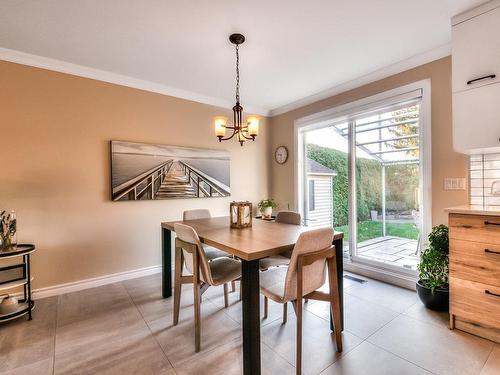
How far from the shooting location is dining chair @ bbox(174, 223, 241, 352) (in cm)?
173

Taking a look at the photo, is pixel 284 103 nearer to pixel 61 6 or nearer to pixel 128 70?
pixel 128 70

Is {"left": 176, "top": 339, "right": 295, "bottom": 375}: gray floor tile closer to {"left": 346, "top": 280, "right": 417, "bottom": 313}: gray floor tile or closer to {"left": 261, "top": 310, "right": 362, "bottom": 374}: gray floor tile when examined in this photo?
{"left": 261, "top": 310, "right": 362, "bottom": 374}: gray floor tile

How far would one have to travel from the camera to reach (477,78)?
75.7 inches

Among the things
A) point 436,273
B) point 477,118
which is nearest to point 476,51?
point 477,118

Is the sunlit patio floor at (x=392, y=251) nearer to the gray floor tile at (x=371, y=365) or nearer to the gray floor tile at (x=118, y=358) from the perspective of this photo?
the gray floor tile at (x=371, y=365)

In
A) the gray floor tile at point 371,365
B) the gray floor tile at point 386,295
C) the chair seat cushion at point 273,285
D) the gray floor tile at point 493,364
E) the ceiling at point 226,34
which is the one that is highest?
the ceiling at point 226,34

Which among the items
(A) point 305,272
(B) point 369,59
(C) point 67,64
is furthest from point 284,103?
(A) point 305,272

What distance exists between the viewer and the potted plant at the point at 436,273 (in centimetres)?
221

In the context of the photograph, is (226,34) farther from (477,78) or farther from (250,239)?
(477,78)

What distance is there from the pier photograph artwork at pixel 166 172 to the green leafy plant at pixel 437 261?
2586mm

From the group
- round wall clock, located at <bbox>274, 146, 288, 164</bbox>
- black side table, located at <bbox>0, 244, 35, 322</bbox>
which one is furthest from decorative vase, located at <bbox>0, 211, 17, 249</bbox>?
round wall clock, located at <bbox>274, 146, 288, 164</bbox>

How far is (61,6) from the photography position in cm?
185

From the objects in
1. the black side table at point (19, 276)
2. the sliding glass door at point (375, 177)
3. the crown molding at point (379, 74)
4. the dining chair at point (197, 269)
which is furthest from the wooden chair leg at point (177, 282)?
the crown molding at point (379, 74)

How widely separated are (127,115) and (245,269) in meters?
2.59
